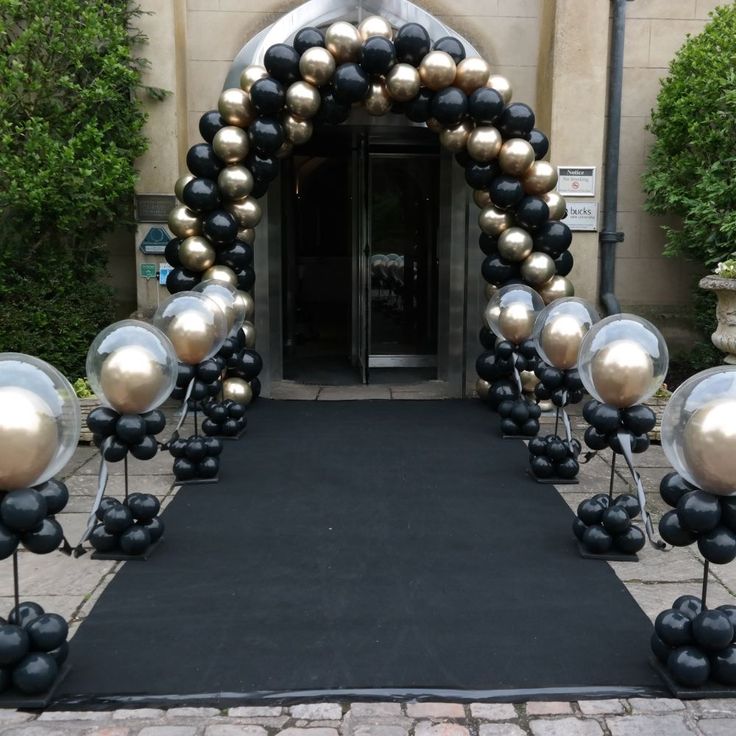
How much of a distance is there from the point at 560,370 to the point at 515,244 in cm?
190

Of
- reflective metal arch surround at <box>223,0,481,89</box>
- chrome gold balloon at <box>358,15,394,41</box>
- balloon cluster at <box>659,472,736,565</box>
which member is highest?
reflective metal arch surround at <box>223,0,481,89</box>

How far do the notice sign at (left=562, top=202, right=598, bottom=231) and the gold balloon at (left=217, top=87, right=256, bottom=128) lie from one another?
3142 mm

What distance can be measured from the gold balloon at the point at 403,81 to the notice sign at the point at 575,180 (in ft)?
6.48

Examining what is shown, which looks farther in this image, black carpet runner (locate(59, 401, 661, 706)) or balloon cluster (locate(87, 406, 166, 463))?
balloon cluster (locate(87, 406, 166, 463))

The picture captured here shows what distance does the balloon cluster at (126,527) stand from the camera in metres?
4.27

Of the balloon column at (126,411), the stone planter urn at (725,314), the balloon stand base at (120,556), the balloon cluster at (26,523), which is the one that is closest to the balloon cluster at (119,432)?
the balloon column at (126,411)

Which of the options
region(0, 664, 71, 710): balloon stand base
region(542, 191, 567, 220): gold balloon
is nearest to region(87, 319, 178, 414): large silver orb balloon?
region(0, 664, 71, 710): balloon stand base

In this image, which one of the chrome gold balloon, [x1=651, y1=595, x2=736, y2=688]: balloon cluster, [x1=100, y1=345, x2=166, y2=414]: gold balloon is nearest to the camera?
[x1=651, y1=595, x2=736, y2=688]: balloon cluster

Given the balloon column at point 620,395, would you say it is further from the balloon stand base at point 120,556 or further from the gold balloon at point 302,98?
the gold balloon at point 302,98

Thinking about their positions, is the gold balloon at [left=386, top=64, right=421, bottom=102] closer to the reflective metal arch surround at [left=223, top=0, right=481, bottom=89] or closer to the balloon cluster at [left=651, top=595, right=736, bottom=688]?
the reflective metal arch surround at [left=223, top=0, right=481, bottom=89]

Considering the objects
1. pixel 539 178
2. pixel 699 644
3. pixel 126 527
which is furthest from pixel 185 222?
pixel 699 644

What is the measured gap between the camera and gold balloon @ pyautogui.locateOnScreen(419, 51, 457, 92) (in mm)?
6383

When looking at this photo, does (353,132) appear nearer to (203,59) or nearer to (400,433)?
→ (203,59)

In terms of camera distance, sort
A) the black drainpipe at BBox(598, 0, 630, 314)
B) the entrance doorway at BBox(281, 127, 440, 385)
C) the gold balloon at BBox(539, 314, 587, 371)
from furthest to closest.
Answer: the entrance doorway at BBox(281, 127, 440, 385), the black drainpipe at BBox(598, 0, 630, 314), the gold balloon at BBox(539, 314, 587, 371)
